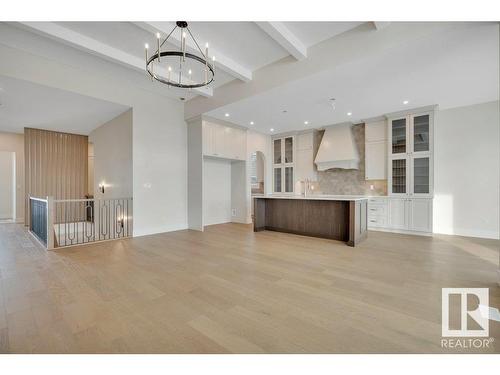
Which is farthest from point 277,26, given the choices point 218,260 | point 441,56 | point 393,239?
point 393,239

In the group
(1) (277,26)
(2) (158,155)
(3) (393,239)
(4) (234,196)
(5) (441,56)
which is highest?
(1) (277,26)

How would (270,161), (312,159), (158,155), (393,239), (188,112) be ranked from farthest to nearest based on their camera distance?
(270,161)
(312,159)
(188,112)
(158,155)
(393,239)

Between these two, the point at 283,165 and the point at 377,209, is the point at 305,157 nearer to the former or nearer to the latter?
the point at 283,165

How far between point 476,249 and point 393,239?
1277mm

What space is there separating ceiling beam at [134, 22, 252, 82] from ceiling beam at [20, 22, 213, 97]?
805mm

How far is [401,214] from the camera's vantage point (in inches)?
221

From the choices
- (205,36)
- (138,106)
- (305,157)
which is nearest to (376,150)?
(305,157)

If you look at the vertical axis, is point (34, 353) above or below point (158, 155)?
below

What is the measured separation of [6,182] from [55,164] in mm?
2572

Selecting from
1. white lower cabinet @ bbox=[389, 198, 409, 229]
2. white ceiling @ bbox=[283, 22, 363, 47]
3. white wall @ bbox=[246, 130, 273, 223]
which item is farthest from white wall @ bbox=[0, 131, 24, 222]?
white lower cabinet @ bbox=[389, 198, 409, 229]

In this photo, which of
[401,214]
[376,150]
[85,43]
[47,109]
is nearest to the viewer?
[85,43]

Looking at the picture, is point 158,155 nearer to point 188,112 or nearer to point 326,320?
point 188,112

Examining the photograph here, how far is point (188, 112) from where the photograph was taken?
6145 millimetres

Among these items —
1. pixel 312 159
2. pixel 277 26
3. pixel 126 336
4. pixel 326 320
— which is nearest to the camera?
pixel 126 336
